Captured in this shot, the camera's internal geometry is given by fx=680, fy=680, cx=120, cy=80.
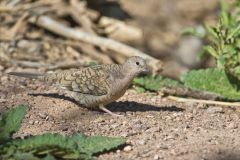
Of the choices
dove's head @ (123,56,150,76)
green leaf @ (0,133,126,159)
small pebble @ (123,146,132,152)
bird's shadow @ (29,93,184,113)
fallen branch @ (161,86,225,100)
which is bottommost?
small pebble @ (123,146,132,152)

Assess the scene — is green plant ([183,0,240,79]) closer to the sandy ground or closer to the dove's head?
the sandy ground

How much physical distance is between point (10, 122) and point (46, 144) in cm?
33

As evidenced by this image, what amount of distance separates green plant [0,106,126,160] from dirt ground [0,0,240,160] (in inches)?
3.7

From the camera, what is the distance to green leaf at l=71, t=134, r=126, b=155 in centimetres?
474

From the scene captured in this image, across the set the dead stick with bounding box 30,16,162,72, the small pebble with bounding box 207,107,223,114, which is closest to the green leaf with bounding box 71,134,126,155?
the small pebble with bounding box 207,107,223,114

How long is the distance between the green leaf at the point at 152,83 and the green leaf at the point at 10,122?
2100 millimetres

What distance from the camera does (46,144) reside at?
15.1 feet

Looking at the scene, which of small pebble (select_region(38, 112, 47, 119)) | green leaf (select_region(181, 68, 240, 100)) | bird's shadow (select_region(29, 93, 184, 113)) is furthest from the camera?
green leaf (select_region(181, 68, 240, 100))

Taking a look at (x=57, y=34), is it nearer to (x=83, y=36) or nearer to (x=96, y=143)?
(x=83, y=36)

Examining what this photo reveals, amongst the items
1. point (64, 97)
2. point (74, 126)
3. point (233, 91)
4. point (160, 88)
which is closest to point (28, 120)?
point (74, 126)

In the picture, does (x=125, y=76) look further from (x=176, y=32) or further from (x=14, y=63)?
(x=176, y=32)

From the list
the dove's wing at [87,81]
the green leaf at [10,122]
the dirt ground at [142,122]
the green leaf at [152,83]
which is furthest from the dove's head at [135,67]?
the green leaf at [10,122]

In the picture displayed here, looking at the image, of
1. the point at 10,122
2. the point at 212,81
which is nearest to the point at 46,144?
the point at 10,122

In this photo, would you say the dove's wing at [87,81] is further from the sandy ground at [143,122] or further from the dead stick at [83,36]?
the dead stick at [83,36]
